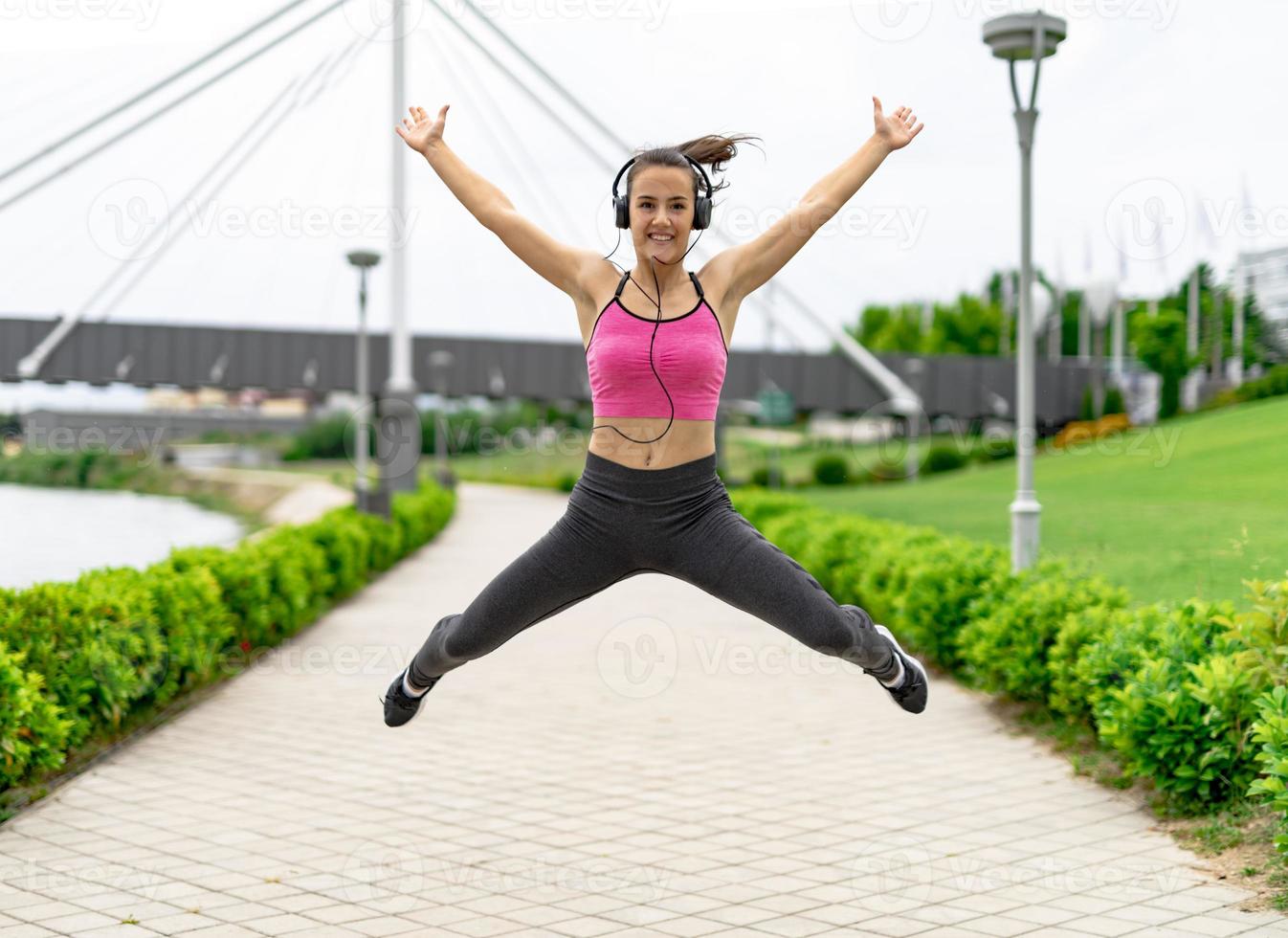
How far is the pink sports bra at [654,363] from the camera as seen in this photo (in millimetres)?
3604

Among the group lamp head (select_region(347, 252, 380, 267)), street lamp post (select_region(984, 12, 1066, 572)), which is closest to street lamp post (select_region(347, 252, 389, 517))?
lamp head (select_region(347, 252, 380, 267))

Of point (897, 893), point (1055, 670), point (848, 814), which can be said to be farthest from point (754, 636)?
point (897, 893)

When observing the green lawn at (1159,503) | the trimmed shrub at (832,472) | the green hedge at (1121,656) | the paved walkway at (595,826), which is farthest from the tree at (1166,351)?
the paved walkway at (595,826)

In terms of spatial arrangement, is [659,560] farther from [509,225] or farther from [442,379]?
[442,379]

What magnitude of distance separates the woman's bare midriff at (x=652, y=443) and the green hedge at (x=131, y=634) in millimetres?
3372

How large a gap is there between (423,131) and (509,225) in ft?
1.46

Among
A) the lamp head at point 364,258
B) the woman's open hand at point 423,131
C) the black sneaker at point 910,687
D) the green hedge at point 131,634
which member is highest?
the lamp head at point 364,258

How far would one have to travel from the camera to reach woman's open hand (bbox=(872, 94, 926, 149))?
12.8ft

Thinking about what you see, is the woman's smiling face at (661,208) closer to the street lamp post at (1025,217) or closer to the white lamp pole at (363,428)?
the street lamp post at (1025,217)

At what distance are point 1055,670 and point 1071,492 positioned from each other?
22.2m

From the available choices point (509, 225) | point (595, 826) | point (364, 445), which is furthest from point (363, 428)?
point (509, 225)

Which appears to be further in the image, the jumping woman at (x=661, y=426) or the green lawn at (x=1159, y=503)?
the green lawn at (x=1159, y=503)

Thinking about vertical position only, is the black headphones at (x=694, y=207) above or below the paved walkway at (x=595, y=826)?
above

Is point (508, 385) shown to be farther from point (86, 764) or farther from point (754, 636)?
point (86, 764)
